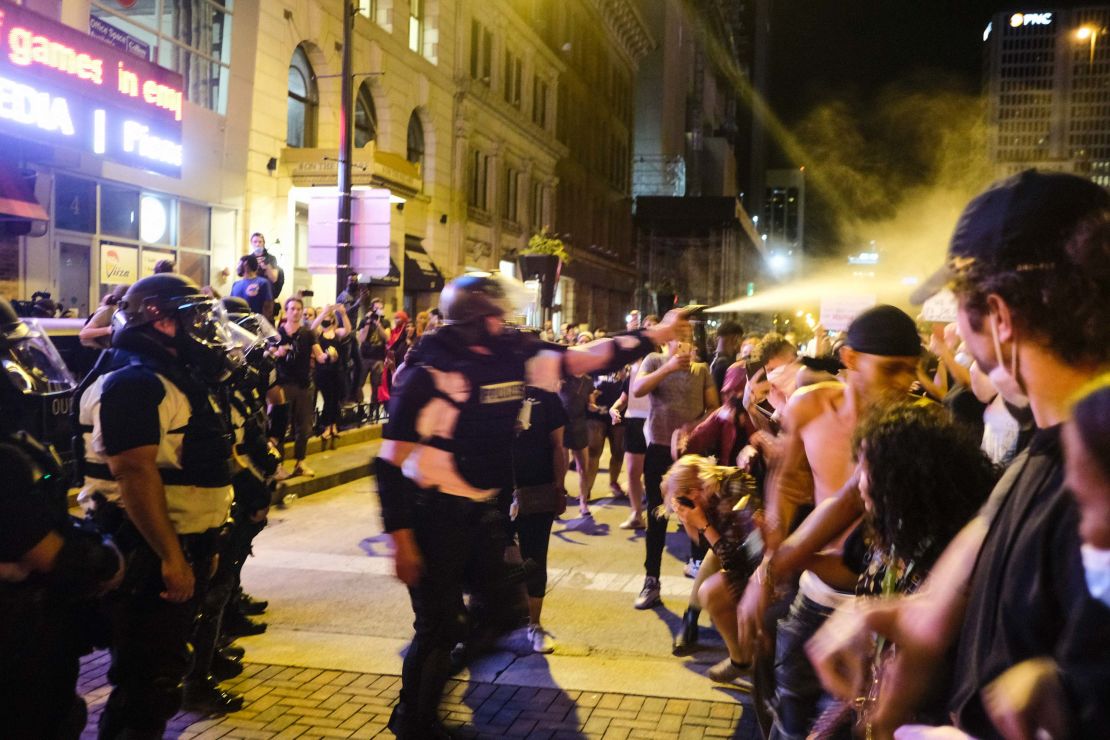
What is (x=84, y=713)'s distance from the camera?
298 centimetres

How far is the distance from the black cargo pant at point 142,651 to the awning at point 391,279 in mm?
19438

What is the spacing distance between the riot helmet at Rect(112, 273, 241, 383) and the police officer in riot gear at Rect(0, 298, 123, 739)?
25.9 inches

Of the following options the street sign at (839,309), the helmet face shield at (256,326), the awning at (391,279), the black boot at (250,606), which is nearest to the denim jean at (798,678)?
the helmet face shield at (256,326)

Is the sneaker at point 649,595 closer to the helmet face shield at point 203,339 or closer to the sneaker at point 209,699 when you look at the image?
the sneaker at point 209,699

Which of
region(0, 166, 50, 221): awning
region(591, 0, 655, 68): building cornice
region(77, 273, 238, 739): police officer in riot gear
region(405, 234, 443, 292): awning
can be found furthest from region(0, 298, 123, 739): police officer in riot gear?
region(591, 0, 655, 68): building cornice

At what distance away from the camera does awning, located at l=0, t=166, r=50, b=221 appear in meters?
12.5

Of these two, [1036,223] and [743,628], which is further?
[743,628]

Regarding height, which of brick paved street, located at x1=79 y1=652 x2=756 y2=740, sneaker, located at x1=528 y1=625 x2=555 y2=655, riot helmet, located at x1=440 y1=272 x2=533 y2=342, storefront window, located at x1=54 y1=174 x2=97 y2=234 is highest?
storefront window, located at x1=54 y1=174 x2=97 y2=234

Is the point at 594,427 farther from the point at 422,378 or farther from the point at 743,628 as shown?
the point at 743,628

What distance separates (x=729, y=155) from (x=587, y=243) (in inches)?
2204

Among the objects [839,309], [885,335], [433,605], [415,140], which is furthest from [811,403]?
[415,140]

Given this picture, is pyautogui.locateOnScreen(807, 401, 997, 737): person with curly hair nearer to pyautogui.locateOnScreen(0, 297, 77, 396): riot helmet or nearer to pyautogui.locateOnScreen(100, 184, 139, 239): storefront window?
pyautogui.locateOnScreen(0, 297, 77, 396): riot helmet

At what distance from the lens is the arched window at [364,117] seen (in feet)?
78.3

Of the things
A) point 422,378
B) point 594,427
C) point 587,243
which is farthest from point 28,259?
point 587,243
